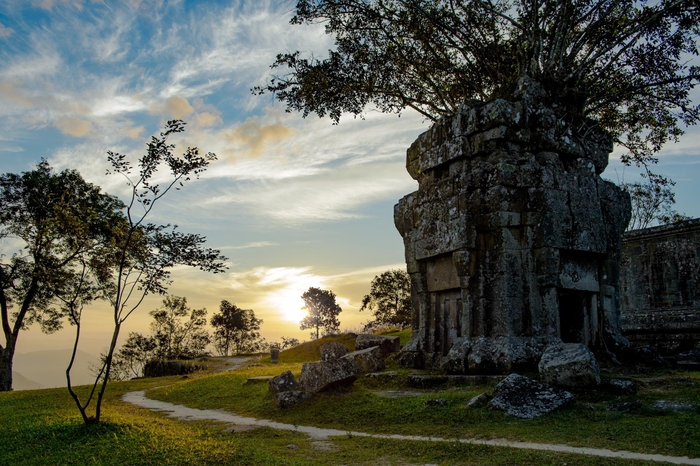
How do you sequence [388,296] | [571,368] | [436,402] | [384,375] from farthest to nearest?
[388,296] < [384,375] < [571,368] < [436,402]

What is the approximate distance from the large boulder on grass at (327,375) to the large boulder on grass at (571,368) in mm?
4473

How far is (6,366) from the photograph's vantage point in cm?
2552

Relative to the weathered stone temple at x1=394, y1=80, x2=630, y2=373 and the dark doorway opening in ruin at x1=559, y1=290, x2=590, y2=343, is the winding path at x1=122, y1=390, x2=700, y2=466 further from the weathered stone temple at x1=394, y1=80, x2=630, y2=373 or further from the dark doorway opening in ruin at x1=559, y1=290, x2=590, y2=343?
the dark doorway opening in ruin at x1=559, y1=290, x2=590, y2=343

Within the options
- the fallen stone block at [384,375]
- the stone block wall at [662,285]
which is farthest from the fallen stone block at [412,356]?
the stone block wall at [662,285]

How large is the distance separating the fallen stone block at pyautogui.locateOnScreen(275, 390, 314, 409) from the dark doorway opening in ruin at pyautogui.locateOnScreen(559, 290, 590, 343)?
→ 6.91 metres

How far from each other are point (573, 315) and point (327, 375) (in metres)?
6.91

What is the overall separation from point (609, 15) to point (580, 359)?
1189 centimetres

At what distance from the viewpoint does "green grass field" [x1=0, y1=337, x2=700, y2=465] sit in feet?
23.2

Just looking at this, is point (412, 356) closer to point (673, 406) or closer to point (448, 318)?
point (448, 318)

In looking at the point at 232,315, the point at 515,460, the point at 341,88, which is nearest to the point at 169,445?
the point at 515,460

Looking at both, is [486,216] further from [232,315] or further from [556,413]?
[232,315]

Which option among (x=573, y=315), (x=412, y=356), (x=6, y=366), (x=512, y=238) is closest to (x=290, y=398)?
(x=412, y=356)

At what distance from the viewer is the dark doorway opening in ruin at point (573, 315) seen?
14305 mm

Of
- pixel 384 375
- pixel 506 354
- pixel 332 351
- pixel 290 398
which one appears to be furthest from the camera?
pixel 332 351
